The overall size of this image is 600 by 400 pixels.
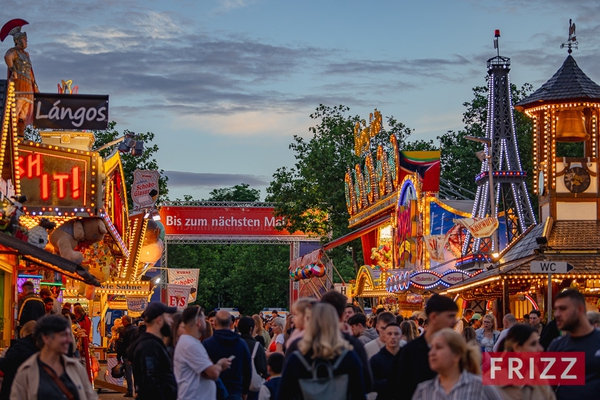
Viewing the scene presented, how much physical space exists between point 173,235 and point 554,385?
54833mm

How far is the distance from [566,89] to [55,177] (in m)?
12.9

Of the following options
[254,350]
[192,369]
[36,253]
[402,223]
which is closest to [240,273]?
[402,223]

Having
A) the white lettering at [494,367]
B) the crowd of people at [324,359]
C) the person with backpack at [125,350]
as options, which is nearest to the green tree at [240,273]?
the person with backpack at [125,350]

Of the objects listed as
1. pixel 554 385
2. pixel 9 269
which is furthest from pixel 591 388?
pixel 9 269

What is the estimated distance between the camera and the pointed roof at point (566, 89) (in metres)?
27.4

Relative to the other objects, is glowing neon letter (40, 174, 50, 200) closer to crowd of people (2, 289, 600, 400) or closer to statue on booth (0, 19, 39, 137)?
statue on booth (0, 19, 39, 137)

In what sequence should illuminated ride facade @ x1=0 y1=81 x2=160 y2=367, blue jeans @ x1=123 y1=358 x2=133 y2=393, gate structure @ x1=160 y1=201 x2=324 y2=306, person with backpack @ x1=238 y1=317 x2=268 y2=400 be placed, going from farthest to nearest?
gate structure @ x1=160 y1=201 x2=324 y2=306 → blue jeans @ x1=123 y1=358 x2=133 y2=393 → illuminated ride facade @ x1=0 y1=81 x2=160 y2=367 → person with backpack @ x1=238 y1=317 x2=268 y2=400

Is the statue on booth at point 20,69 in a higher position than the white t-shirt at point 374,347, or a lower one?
higher

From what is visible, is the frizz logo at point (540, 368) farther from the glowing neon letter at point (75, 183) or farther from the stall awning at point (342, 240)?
the stall awning at point (342, 240)

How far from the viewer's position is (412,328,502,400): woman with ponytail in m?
6.79

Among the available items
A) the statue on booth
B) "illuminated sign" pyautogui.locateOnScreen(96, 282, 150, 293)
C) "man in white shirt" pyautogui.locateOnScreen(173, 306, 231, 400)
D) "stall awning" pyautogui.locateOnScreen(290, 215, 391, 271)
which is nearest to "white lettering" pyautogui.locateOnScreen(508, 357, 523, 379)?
"man in white shirt" pyautogui.locateOnScreen(173, 306, 231, 400)

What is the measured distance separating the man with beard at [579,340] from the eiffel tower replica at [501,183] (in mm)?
24964

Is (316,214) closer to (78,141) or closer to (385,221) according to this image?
(385,221)

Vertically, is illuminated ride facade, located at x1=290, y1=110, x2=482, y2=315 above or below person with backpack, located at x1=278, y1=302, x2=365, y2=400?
above
